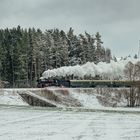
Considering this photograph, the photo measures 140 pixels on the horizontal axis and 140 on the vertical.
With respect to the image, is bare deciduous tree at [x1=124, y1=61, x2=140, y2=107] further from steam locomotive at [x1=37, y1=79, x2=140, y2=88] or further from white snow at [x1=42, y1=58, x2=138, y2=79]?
white snow at [x1=42, y1=58, x2=138, y2=79]

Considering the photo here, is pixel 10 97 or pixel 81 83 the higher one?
pixel 81 83

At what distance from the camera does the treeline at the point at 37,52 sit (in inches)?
4759

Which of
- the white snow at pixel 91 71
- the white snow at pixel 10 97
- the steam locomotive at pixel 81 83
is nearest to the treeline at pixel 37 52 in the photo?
the white snow at pixel 91 71

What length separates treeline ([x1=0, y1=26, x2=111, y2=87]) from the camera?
397 ft

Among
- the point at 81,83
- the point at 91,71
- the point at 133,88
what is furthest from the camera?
the point at 91,71

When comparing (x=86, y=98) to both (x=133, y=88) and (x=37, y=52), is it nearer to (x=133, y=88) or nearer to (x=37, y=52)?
(x=133, y=88)

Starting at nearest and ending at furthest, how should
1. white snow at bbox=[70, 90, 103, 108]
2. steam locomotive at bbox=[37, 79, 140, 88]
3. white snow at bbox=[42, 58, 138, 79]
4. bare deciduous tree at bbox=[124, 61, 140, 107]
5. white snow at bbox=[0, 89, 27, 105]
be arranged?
white snow at bbox=[0, 89, 27, 105] < bare deciduous tree at bbox=[124, 61, 140, 107] < white snow at bbox=[70, 90, 103, 108] < steam locomotive at bbox=[37, 79, 140, 88] < white snow at bbox=[42, 58, 138, 79]

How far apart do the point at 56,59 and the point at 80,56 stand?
38.7 ft

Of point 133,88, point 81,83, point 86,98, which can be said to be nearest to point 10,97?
point 86,98

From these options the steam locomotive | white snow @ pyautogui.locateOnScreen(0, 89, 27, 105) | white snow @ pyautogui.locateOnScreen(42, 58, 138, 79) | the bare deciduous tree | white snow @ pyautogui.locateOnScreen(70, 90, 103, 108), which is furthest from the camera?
white snow @ pyautogui.locateOnScreen(42, 58, 138, 79)

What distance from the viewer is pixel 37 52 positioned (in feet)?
419

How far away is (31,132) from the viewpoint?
20.2m

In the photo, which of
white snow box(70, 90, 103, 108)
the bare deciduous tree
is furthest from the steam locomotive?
white snow box(70, 90, 103, 108)

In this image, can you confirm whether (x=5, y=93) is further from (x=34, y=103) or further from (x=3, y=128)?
(x=3, y=128)
